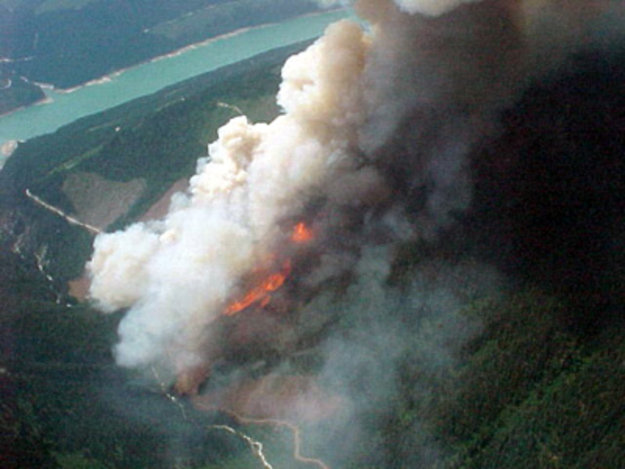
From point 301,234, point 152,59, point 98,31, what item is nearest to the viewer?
point 301,234

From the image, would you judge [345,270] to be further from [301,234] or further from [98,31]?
[98,31]

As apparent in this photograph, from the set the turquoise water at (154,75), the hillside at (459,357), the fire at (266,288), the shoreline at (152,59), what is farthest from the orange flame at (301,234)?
the shoreline at (152,59)

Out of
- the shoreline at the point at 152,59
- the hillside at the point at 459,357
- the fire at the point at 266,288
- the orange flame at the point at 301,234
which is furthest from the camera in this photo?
the shoreline at the point at 152,59

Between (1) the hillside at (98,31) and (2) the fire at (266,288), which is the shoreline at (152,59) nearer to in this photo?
(1) the hillside at (98,31)

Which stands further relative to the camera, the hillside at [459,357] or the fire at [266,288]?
the fire at [266,288]

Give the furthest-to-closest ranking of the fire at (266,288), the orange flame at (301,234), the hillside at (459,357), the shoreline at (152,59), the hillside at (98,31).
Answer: the shoreline at (152,59), the hillside at (98,31), the orange flame at (301,234), the fire at (266,288), the hillside at (459,357)

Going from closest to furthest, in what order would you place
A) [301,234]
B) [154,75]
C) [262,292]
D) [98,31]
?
[262,292] → [301,234] → [154,75] → [98,31]

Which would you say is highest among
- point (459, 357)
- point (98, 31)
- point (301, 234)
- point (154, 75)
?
point (301, 234)

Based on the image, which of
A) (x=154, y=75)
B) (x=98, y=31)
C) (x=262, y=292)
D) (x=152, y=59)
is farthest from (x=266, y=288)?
(x=98, y=31)
